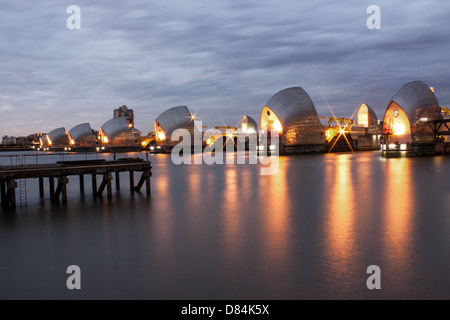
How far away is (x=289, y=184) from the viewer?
1916cm

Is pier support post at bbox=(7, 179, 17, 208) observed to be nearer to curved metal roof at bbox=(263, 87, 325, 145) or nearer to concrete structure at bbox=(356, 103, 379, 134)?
curved metal roof at bbox=(263, 87, 325, 145)

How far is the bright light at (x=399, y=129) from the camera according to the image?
46.2 m

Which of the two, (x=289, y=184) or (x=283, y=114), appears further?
(x=283, y=114)

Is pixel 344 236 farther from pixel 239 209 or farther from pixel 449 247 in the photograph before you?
pixel 239 209

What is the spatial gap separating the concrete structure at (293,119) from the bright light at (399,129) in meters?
9.69

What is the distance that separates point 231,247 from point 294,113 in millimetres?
44737

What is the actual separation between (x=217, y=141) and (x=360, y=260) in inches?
2641

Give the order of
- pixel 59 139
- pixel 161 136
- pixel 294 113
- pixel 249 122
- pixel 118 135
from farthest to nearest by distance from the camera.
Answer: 1. pixel 59 139
2. pixel 249 122
3. pixel 118 135
4. pixel 161 136
5. pixel 294 113

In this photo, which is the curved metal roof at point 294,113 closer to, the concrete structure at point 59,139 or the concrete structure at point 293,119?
the concrete structure at point 293,119

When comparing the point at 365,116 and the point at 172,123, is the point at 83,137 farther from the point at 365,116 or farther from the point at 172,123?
the point at 365,116

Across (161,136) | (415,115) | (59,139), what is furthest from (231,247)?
Answer: (59,139)

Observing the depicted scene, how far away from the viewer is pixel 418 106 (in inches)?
1783
